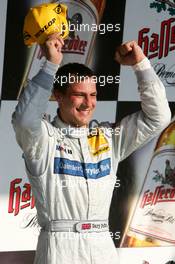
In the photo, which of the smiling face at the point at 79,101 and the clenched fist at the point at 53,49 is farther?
the smiling face at the point at 79,101

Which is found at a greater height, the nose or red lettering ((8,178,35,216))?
the nose

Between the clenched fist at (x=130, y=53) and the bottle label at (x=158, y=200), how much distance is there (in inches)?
40.0

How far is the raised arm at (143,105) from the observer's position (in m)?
1.82

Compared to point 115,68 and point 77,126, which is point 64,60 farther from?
point 77,126

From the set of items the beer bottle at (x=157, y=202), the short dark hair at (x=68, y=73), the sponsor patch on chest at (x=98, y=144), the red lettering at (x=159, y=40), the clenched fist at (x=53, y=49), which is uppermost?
the red lettering at (x=159, y=40)

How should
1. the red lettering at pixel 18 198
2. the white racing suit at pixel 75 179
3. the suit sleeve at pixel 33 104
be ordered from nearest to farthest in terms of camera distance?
the suit sleeve at pixel 33 104 < the white racing suit at pixel 75 179 < the red lettering at pixel 18 198

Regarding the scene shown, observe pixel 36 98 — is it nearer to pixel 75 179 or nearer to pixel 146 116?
pixel 75 179

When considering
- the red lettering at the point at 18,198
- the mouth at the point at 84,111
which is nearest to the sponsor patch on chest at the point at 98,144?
the mouth at the point at 84,111

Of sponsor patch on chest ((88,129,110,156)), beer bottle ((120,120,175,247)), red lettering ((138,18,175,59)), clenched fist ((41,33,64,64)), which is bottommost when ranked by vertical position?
beer bottle ((120,120,175,247))

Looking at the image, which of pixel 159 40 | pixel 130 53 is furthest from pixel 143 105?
pixel 159 40

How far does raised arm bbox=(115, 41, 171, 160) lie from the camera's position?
5.98 ft

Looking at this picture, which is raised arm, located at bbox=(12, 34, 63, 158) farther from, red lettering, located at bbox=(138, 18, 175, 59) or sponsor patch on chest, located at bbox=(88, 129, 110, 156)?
red lettering, located at bbox=(138, 18, 175, 59)

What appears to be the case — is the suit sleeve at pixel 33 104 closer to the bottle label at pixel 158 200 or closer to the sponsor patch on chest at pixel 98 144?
the sponsor patch on chest at pixel 98 144

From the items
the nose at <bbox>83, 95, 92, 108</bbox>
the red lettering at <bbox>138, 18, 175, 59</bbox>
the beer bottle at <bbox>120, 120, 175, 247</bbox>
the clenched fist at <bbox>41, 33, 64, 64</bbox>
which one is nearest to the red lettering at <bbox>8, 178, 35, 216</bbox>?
the beer bottle at <bbox>120, 120, 175, 247</bbox>
